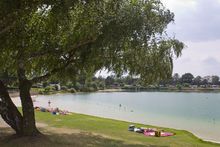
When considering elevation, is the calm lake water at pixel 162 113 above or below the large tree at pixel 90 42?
below

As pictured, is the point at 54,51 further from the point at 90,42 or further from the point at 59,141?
the point at 59,141

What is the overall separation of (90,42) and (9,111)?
168 inches

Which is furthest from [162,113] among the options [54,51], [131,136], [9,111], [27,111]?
[54,51]

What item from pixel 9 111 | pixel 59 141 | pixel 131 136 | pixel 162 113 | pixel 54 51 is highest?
pixel 54 51

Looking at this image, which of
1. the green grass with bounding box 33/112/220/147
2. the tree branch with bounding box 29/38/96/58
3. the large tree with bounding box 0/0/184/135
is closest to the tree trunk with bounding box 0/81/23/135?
the large tree with bounding box 0/0/184/135

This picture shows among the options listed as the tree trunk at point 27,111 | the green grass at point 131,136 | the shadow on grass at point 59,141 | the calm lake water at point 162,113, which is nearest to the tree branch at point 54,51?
the tree trunk at point 27,111

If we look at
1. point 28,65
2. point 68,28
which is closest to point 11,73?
point 28,65

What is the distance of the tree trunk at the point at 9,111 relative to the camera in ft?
47.0

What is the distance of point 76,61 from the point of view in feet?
49.3

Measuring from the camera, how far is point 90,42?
44.5ft

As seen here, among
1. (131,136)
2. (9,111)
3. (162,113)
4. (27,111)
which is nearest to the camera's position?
(27,111)

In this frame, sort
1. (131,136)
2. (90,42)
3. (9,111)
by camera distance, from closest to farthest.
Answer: (90,42) < (9,111) < (131,136)

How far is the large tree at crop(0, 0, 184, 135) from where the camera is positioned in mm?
12641

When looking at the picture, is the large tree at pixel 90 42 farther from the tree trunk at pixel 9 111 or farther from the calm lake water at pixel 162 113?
the calm lake water at pixel 162 113
